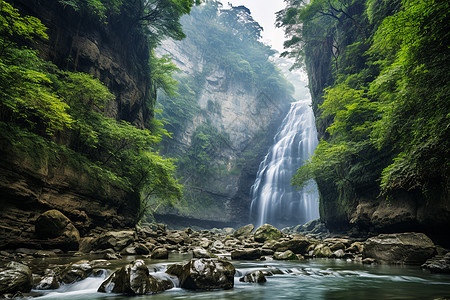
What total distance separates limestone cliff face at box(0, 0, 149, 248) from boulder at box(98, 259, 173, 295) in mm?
4841

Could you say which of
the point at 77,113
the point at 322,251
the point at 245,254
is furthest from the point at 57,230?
the point at 322,251

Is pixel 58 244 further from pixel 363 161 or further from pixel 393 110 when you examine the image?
pixel 363 161

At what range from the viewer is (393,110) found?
22.1ft

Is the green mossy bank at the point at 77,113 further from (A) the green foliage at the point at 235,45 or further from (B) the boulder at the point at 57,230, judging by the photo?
(A) the green foliage at the point at 235,45

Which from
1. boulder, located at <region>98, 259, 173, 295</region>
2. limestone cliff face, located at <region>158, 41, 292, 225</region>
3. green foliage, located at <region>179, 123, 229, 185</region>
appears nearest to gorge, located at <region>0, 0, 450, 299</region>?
boulder, located at <region>98, 259, 173, 295</region>

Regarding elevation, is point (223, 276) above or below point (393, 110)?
below

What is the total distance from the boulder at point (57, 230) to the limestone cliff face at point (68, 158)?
13.7 inches

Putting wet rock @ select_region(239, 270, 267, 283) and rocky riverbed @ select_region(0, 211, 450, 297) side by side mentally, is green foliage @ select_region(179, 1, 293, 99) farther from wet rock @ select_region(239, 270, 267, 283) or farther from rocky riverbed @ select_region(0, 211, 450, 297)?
wet rock @ select_region(239, 270, 267, 283)

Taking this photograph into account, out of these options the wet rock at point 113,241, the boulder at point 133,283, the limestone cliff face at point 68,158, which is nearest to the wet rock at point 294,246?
the wet rock at point 113,241

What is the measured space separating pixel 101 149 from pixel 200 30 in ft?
142

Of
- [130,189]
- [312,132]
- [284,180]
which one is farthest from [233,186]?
[130,189]

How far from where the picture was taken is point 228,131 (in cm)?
4031

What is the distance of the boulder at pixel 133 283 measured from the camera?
399 cm

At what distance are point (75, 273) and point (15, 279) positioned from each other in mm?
1079
